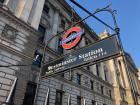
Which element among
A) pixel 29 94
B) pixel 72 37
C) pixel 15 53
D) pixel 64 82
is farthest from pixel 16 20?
pixel 64 82

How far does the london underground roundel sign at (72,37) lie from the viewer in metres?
7.16

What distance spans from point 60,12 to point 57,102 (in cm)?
1343

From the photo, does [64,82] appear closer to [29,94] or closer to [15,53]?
[29,94]

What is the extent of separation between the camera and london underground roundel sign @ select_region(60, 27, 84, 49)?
716 cm

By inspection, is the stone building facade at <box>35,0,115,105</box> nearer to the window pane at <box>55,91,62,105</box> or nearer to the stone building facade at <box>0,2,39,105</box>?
the window pane at <box>55,91,62,105</box>

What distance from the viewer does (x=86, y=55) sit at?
224 inches

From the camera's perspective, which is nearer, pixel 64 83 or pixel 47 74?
pixel 47 74

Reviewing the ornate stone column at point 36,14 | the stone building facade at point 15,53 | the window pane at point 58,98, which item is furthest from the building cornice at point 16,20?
the window pane at point 58,98

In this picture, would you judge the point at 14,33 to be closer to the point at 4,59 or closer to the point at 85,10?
the point at 4,59

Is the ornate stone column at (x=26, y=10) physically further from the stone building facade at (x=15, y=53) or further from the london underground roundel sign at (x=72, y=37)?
the london underground roundel sign at (x=72, y=37)

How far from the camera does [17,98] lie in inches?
396

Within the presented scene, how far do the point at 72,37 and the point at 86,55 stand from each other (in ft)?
6.86

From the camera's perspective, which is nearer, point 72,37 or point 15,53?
point 72,37

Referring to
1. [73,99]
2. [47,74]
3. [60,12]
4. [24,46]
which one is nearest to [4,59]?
[24,46]
